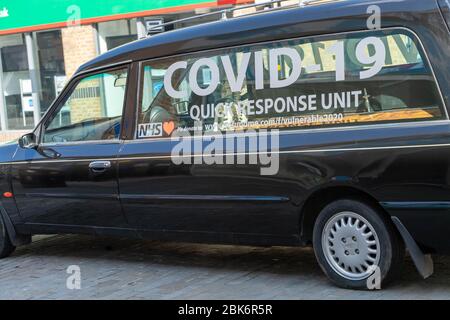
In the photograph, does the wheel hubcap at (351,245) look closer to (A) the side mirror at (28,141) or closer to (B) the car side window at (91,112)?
(B) the car side window at (91,112)

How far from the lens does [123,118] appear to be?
552 centimetres

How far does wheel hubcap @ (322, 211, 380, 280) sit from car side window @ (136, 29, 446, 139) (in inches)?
27.1

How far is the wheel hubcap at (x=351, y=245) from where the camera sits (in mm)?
4477

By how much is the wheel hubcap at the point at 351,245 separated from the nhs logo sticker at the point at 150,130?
159 centimetres

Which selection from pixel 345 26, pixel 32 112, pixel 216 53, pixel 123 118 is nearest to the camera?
pixel 345 26

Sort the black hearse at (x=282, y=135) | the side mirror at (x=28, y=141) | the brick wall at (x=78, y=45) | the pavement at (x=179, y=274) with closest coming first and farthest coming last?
the black hearse at (x=282, y=135) < the pavement at (x=179, y=274) < the side mirror at (x=28, y=141) < the brick wall at (x=78, y=45)

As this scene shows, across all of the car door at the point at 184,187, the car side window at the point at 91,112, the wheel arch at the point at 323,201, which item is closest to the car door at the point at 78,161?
the car side window at the point at 91,112

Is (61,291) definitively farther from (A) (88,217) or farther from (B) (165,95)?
(B) (165,95)

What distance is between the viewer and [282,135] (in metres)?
4.71

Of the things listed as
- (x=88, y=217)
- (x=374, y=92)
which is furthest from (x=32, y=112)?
(x=374, y=92)

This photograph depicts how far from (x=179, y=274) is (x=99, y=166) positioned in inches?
44.4

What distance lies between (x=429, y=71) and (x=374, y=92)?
38 centimetres

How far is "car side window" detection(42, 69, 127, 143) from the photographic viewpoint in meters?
5.61
